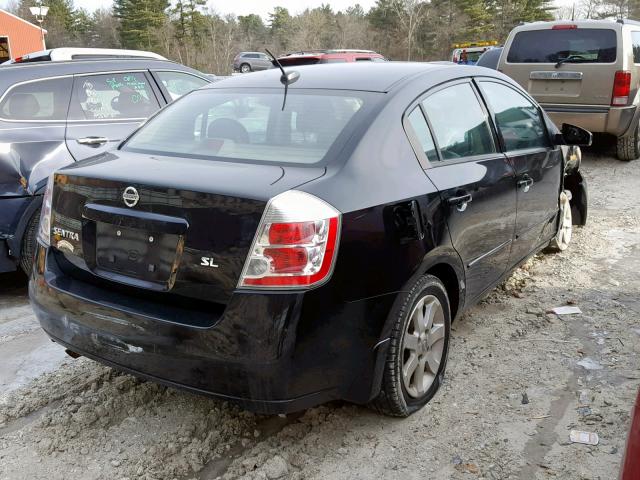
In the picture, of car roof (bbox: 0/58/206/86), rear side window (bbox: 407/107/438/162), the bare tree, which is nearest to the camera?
rear side window (bbox: 407/107/438/162)

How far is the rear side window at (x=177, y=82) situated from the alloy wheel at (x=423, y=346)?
377cm

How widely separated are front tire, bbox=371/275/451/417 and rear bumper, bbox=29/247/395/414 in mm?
115

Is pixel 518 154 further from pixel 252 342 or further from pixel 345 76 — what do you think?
pixel 252 342

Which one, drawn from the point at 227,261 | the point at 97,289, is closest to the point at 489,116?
the point at 227,261

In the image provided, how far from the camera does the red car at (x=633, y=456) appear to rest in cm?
146

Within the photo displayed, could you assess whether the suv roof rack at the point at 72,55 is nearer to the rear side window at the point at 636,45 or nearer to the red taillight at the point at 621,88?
the red taillight at the point at 621,88

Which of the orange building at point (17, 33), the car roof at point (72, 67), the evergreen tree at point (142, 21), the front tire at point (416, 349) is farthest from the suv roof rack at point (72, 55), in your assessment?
the evergreen tree at point (142, 21)

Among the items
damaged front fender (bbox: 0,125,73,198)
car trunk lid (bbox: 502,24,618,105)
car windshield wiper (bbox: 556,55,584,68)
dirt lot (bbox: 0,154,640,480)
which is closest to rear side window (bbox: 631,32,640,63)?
car trunk lid (bbox: 502,24,618,105)

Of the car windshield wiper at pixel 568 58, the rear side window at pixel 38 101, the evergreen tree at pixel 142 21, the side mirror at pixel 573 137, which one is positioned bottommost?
the side mirror at pixel 573 137

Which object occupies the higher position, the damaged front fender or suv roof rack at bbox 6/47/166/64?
suv roof rack at bbox 6/47/166/64

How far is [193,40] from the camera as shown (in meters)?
56.0

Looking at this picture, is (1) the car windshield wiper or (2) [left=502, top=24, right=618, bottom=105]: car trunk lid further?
(1) the car windshield wiper

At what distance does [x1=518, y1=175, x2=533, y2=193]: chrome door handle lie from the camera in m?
3.82

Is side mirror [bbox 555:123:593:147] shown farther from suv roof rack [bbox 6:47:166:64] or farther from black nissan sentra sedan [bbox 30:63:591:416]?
suv roof rack [bbox 6:47:166:64]
